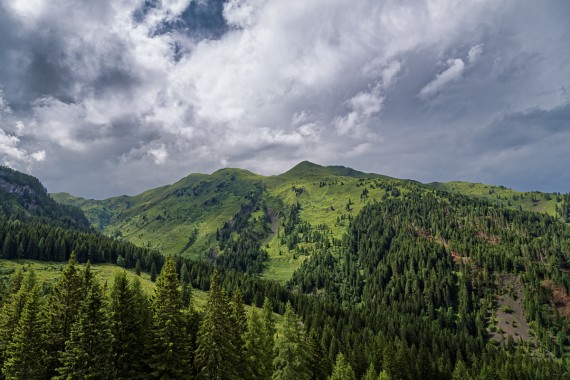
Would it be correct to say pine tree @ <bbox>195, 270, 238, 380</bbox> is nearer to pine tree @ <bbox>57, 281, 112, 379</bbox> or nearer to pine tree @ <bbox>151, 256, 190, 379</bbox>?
pine tree @ <bbox>151, 256, 190, 379</bbox>

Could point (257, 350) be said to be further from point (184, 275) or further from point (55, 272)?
point (55, 272)

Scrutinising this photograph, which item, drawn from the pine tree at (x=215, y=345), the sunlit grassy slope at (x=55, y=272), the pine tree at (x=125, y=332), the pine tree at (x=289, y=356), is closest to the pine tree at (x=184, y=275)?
the sunlit grassy slope at (x=55, y=272)

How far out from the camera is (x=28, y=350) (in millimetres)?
44406

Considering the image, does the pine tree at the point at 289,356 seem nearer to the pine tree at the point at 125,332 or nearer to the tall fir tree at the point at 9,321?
the pine tree at the point at 125,332

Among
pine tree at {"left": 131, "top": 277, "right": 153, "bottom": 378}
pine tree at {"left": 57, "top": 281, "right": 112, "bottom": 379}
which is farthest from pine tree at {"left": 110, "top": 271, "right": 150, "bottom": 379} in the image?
pine tree at {"left": 57, "top": 281, "right": 112, "bottom": 379}

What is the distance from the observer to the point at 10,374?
44.3 metres

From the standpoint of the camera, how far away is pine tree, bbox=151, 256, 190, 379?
4453 centimetres

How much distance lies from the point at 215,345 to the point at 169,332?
21.7 ft

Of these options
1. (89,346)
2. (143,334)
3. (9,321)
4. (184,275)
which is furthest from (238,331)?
(184,275)

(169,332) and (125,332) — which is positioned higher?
(125,332)

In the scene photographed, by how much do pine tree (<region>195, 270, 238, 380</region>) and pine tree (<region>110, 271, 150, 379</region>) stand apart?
25.6 feet

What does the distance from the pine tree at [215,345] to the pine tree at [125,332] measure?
7.82m

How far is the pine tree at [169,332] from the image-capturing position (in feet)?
146

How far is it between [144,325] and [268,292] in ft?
453
